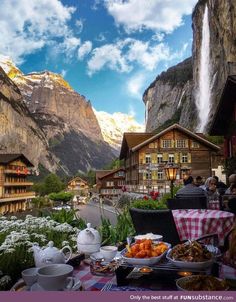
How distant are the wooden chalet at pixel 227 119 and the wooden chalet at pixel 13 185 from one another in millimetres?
25177

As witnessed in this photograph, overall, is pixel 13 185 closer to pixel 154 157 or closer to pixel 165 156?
pixel 154 157

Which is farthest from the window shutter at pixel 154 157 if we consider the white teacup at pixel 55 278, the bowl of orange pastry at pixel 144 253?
the white teacup at pixel 55 278

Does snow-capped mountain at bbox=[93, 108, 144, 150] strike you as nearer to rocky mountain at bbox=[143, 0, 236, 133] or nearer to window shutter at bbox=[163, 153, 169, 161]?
rocky mountain at bbox=[143, 0, 236, 133]

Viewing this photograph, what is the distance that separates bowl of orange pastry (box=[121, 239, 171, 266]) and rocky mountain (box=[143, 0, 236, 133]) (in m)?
18.4

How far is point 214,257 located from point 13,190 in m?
42.2

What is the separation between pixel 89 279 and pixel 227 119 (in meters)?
13.7

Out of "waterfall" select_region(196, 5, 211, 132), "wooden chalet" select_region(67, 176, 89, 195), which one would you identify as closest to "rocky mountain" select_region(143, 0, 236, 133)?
"waterfall" select_region(196, 5, 211, 132)

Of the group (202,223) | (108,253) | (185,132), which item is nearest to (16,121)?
(202,223)

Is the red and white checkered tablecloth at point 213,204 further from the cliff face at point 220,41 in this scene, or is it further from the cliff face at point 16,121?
the cliff face at point 220,41

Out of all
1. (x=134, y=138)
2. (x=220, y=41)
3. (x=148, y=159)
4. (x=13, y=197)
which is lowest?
(x=13, y=197)

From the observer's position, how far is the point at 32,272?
211cm

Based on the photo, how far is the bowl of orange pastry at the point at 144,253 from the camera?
2297 millimetres

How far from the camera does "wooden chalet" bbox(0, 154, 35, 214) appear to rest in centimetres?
3838

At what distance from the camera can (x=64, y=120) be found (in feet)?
14.0
